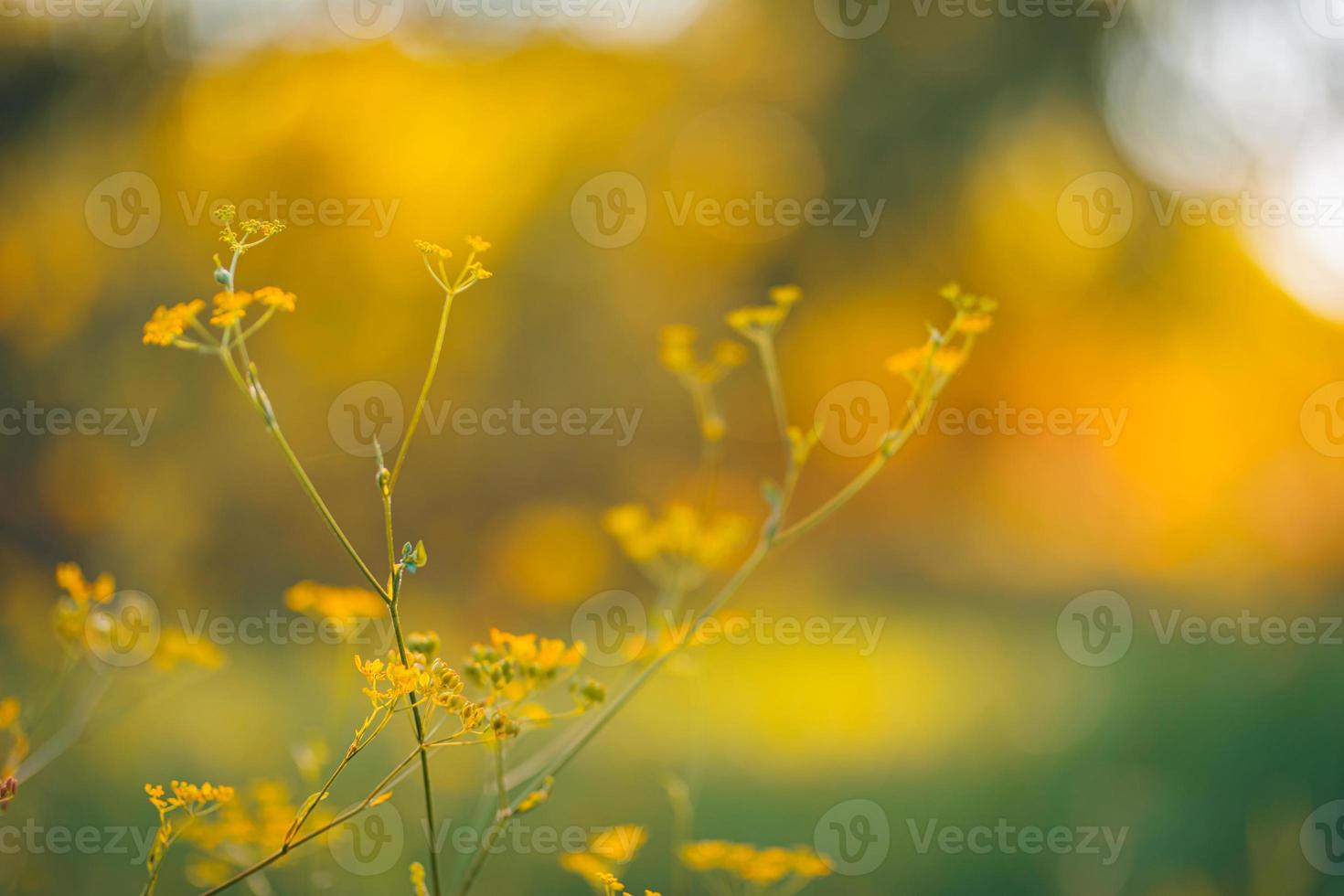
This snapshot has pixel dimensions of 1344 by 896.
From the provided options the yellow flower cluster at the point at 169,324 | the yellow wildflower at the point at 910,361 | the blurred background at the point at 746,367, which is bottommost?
the yellow flower cluster at the point at 169,324

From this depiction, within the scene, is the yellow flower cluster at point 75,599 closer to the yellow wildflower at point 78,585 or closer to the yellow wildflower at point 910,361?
the yellow wildflower at point 78,585

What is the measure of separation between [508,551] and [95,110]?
252 centimetres

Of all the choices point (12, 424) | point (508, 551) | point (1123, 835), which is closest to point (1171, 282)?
point (1123, 835)

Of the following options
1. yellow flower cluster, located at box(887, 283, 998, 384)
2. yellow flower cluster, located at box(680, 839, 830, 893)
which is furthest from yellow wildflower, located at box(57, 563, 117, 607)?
yellow flower cluster, located at box(887, 283, 998, 384)

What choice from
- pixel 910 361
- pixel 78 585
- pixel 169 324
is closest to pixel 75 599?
pixel 78 585

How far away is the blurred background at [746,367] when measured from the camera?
275 centimetres

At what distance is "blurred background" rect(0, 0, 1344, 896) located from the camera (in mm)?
2748

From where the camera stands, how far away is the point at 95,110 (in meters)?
2.88

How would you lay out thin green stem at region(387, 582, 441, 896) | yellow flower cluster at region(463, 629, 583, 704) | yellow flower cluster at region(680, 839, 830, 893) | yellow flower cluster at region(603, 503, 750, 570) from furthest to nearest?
yellow flower cluster at region(603, 503, 750, 570), yellow flower cluster at region(680, 839, 830, 893), yellow flower cluster at region(463, 629, 583, 704), thin green stem at region(387, 582, 441, 896)

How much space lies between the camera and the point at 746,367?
15.1 feet

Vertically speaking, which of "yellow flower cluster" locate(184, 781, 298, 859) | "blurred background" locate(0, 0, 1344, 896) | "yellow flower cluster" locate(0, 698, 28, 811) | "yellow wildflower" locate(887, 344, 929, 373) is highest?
"blurred background" locate(0, 0, 1344, 896)

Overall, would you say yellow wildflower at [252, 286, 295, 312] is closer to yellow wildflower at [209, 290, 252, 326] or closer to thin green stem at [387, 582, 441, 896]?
yellow wildflower at [209, 290, 252, 326]

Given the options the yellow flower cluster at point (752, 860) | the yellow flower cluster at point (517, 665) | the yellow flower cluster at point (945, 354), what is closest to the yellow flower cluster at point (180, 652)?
the yellow flower cluster at point (517, 665)

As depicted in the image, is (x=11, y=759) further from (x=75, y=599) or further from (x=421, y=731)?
(x=421, y=731)
